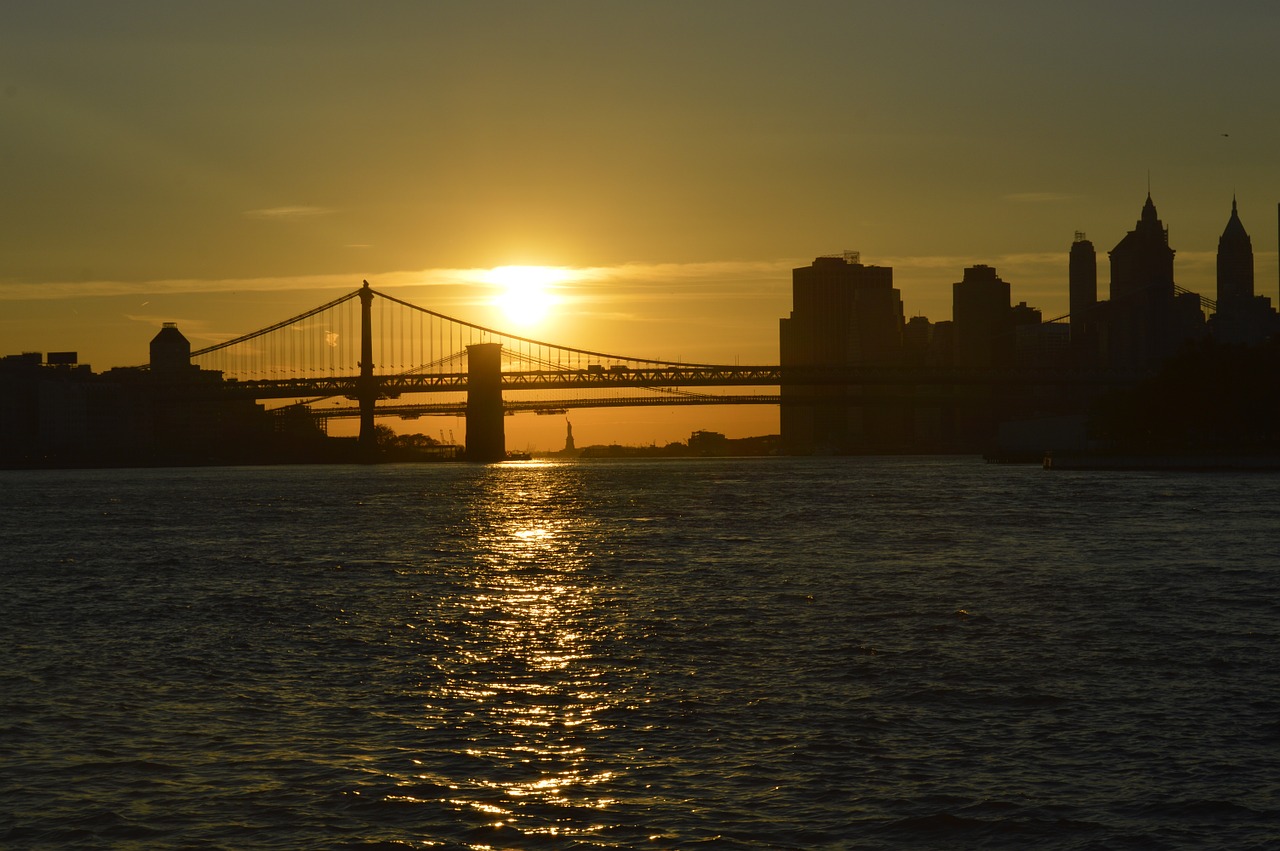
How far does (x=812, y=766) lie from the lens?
49.1ft

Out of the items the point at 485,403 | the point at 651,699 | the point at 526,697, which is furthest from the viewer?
the point at 485,403

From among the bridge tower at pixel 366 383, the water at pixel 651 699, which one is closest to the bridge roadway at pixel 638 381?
the bridge tower at pixel 366 383

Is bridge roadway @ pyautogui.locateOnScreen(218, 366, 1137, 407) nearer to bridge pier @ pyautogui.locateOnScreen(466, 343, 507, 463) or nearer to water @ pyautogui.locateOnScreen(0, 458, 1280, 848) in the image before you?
bridge pier @ pyautogui.locateOnScreen(466, 343, 507, 463)

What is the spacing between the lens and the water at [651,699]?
13.2m

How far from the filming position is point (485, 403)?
16462cm

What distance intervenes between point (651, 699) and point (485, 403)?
147 m

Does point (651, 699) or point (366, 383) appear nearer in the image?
point (651, 699)

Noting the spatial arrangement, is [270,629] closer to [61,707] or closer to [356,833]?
[61,707]

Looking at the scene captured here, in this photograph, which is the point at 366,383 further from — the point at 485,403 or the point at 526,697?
the point at 526,697

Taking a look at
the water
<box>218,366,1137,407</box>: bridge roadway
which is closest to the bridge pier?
<box>218,366,1137,407</box>: bridge roadway

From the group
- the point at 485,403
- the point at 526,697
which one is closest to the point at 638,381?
the point at 485,403

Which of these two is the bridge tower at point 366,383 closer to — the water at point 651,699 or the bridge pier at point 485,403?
the bridge pier at point 485,403

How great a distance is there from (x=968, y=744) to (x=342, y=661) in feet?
32.9

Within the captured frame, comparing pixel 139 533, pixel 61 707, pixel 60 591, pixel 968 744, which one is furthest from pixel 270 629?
pixel 139 533
